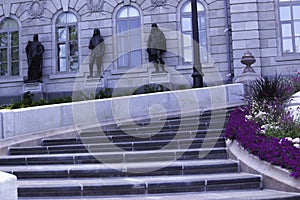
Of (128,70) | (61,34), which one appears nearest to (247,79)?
(128,70)

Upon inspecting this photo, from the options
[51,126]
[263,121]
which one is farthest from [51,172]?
[263,121]

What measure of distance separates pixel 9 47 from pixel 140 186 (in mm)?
18702

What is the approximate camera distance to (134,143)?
8562mm

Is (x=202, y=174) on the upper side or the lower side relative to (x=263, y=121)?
lower

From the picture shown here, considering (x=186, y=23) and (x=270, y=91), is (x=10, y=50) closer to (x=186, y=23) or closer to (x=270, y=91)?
(x=186, y=23)

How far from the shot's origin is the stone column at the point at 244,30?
19875 millimetres

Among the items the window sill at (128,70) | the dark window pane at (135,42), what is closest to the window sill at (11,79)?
the window sill at (128,70)

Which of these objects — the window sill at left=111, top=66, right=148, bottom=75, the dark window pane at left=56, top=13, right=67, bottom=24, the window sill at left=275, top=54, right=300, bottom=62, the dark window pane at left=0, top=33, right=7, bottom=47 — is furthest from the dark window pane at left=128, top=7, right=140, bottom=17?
the window sill at left=275, top=54, right=300, bottom=62

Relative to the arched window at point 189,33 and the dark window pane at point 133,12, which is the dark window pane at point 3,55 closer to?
the dark window pane at point 133,12

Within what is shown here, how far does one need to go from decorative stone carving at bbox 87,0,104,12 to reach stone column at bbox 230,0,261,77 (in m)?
6.52

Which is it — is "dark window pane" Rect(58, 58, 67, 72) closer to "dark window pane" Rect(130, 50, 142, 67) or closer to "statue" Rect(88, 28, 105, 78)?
"statue" Rect(88, 28, 105, 78)

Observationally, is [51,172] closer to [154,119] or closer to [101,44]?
[154,119]

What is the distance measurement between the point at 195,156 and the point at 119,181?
5.88 feet

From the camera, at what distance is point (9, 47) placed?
2280 cm
